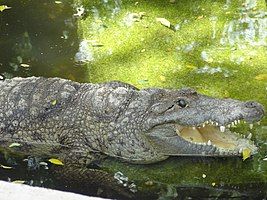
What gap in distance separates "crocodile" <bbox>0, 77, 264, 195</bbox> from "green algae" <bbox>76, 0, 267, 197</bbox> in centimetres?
15

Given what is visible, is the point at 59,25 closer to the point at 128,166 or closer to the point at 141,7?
the point at 141,7

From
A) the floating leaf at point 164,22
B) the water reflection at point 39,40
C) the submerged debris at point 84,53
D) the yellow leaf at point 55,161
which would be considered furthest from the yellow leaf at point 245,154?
the floating leaf at point 164,22

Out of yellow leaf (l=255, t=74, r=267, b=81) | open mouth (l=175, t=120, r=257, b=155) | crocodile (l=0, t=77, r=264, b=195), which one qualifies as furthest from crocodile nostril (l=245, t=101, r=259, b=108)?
yellow leaf (l=255, t=74, r=267, b=81)

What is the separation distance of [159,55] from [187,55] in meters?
0.28

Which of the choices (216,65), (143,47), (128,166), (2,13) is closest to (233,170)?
(128,166)

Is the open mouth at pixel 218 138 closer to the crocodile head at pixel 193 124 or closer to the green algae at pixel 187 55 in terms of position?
the crocodile head at pixel 193 124

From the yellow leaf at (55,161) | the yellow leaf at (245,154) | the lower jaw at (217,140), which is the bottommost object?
the yellow leaf at (55,161)

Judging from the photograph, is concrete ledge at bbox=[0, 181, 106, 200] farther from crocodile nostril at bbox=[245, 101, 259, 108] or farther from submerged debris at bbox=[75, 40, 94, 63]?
submerged debris at bbox=[75, 40, 94, 63]

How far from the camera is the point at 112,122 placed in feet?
16.9

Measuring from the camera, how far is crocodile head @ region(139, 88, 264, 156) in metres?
4.91

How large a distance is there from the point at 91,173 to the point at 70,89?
0.78 m

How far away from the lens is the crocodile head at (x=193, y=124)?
16.1ft

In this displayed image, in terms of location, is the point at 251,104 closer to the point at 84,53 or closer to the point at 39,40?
the point at 84,53

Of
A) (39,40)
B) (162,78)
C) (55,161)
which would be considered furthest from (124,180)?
(39,40)
